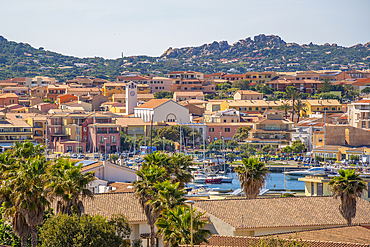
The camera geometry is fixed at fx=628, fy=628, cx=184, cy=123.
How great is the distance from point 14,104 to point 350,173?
115m

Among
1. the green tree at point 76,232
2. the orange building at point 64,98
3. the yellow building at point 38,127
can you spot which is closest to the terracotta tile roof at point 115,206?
the green tree at point 76,232

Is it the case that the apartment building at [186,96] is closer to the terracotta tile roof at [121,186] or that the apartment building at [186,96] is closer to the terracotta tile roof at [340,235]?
the terracotta tile roof at [121,186]

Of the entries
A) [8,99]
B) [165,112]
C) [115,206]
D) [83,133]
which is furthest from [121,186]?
[8,99]

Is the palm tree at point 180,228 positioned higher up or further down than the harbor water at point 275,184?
higher up

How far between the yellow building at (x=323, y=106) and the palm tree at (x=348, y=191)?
325 ft

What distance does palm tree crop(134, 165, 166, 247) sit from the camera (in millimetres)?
27219

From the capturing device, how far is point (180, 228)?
74.5 feet

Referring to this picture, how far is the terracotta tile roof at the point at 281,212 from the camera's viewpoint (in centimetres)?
2906

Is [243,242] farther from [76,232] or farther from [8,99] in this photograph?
[8,99]

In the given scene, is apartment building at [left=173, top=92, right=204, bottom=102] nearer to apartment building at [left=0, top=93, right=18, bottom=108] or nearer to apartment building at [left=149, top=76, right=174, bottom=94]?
apartment building at [left=149, top=76, right=174, bottom=94]

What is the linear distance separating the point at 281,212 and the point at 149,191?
6902 millimetres

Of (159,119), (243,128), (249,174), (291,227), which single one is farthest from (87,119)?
(291,227)

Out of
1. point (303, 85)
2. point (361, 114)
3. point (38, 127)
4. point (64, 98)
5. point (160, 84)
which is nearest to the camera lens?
point (361, 114)

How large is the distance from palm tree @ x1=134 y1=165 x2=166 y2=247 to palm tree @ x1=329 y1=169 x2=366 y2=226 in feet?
29.6
